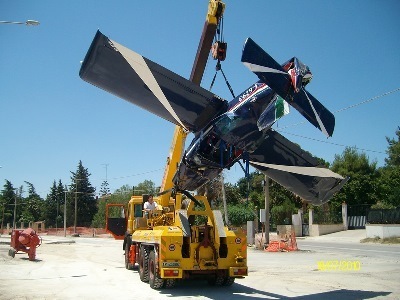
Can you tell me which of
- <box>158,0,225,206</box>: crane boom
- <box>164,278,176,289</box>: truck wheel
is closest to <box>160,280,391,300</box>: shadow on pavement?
<box>164,278,176,289</box>: truck wheel

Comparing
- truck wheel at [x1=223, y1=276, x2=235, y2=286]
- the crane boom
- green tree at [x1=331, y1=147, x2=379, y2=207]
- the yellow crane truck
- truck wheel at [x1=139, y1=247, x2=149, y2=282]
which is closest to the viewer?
the yellow crane truck

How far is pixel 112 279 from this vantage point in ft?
47.8

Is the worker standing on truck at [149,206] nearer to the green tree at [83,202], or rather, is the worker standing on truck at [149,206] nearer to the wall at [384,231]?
the wall at [384,231]

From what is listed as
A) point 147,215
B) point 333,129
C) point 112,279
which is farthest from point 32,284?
point 333,129

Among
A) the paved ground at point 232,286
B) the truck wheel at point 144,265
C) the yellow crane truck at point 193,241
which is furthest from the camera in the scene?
the truck wheel at point 144,265

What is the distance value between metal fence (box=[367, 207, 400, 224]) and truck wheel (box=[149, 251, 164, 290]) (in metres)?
31.9

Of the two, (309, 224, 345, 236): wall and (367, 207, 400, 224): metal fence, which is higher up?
(367, 207, 400, 224): metal fence

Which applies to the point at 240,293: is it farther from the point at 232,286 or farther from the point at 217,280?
the point at 217,280

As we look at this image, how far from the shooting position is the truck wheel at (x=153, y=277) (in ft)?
39.9

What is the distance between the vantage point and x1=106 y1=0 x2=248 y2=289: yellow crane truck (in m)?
11.7

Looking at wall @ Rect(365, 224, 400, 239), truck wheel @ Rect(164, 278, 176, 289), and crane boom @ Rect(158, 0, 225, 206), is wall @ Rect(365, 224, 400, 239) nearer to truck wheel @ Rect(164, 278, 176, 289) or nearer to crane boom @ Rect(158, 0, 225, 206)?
crane boom @ Rect(158, 0, 225, 206)

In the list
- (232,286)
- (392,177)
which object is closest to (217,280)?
(232,286)

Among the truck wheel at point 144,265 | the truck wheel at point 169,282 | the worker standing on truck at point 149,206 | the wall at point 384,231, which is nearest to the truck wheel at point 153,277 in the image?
the truck wheel at point 169,282

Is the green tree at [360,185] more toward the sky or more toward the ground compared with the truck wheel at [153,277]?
more toward the sky
